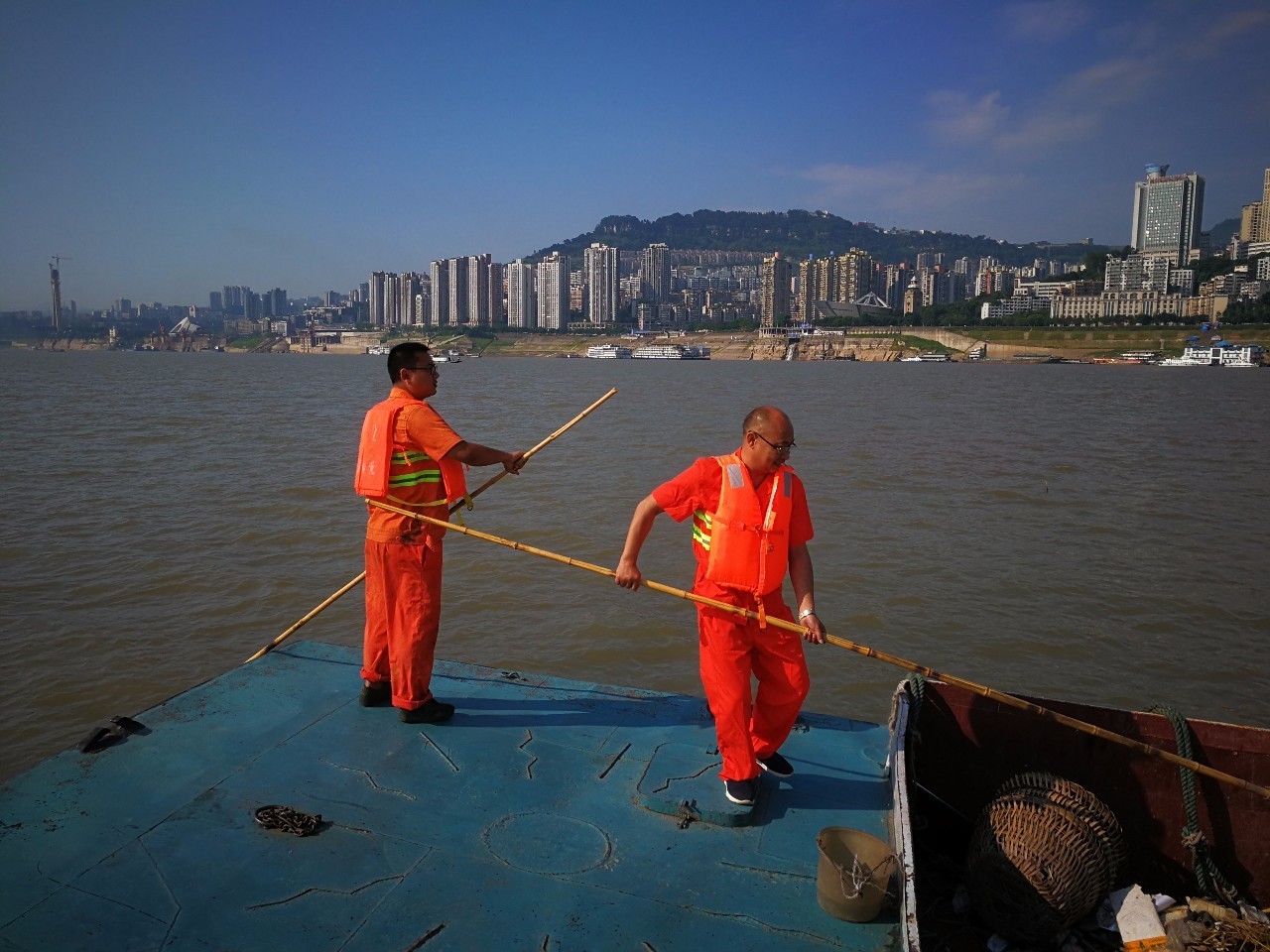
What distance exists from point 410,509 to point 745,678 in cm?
181

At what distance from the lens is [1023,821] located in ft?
10.9

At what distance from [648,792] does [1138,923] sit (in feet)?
6.29

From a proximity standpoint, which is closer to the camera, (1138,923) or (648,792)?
(1138,923)

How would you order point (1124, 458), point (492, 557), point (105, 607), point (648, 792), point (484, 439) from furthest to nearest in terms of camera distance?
point (484, 439) < point (1124, 458) < point (492, 557) < point (105, 607) < point (648, 792)

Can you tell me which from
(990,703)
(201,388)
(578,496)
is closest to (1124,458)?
(578,496)

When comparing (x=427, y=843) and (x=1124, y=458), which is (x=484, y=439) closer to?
(x=1124, y=458)

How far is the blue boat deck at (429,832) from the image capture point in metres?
2.88

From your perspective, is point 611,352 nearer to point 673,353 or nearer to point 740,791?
point 673,353

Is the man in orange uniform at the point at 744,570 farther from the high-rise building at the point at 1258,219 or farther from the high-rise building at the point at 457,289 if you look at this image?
the high-rise building at the point at 1258,219

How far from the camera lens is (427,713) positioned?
14.3ft

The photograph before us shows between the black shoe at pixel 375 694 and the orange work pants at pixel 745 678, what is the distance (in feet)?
5.88

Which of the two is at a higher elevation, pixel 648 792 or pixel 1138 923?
pixel 648 792

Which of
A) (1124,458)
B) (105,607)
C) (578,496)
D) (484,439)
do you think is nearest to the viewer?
(105,607)

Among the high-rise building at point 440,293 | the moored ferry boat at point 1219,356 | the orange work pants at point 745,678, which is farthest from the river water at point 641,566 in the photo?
the high-rise building at point 440,293
